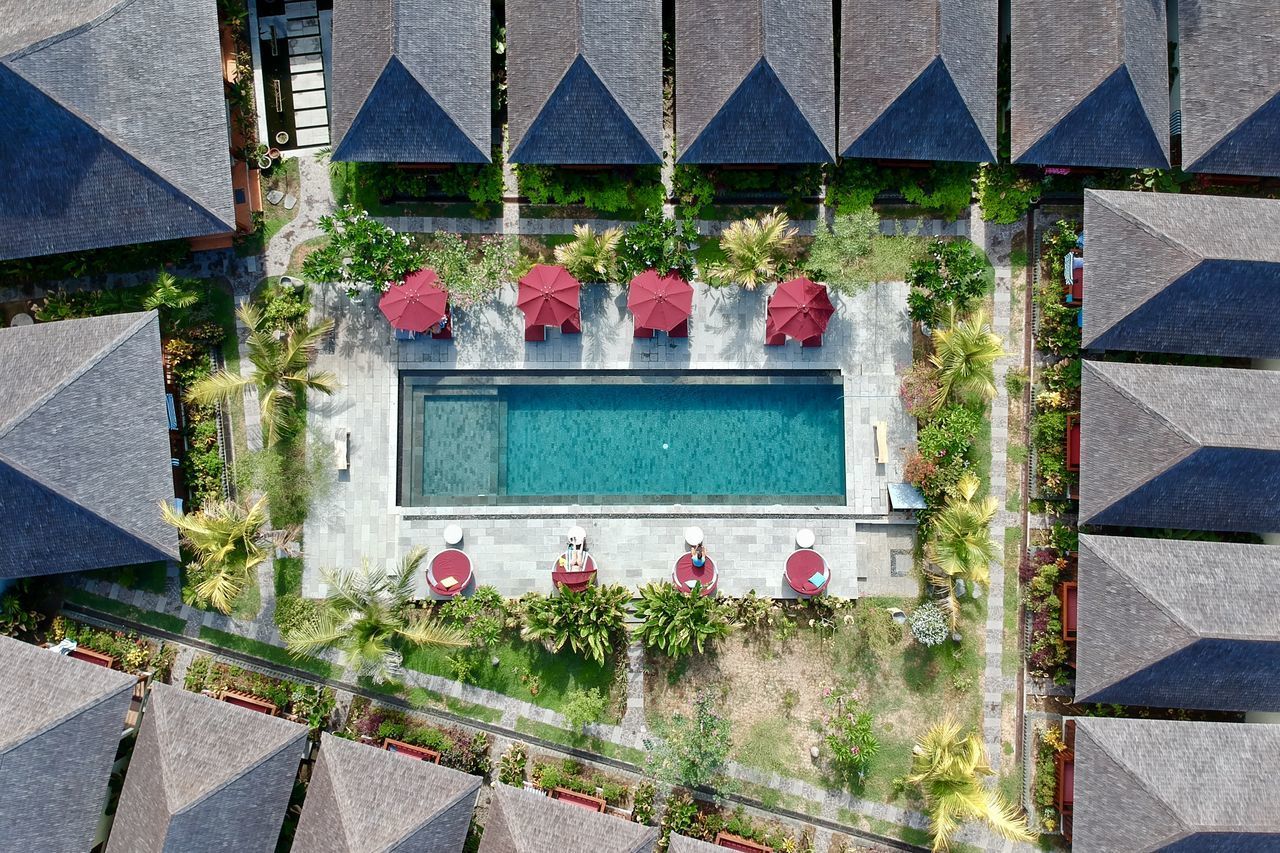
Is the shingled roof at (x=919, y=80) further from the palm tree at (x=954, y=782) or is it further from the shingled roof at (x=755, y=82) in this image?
the palm tree at (x=954, y=782)

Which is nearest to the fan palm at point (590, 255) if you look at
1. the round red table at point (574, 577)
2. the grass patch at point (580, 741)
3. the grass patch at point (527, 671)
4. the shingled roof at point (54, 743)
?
the round red table at point (574, 577)

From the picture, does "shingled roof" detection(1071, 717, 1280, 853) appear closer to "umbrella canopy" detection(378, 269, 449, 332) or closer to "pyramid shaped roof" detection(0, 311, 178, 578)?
"umbrella canopy" detection(378, 269, 449, 332)

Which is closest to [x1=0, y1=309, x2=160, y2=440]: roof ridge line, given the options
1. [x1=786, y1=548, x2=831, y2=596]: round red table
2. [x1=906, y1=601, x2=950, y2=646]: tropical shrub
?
[x1=786, y1=548, x2=831, y2=596]: round red table

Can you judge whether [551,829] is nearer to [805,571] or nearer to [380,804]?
[380,804]

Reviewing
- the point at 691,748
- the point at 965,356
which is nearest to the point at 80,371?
the point at 691,748

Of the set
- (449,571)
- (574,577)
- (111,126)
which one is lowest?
(574,577)

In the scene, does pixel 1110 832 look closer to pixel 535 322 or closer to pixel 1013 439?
pixel 1013 439

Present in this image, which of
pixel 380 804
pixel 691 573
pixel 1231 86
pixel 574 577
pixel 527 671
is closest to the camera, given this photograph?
pixel 380 804
